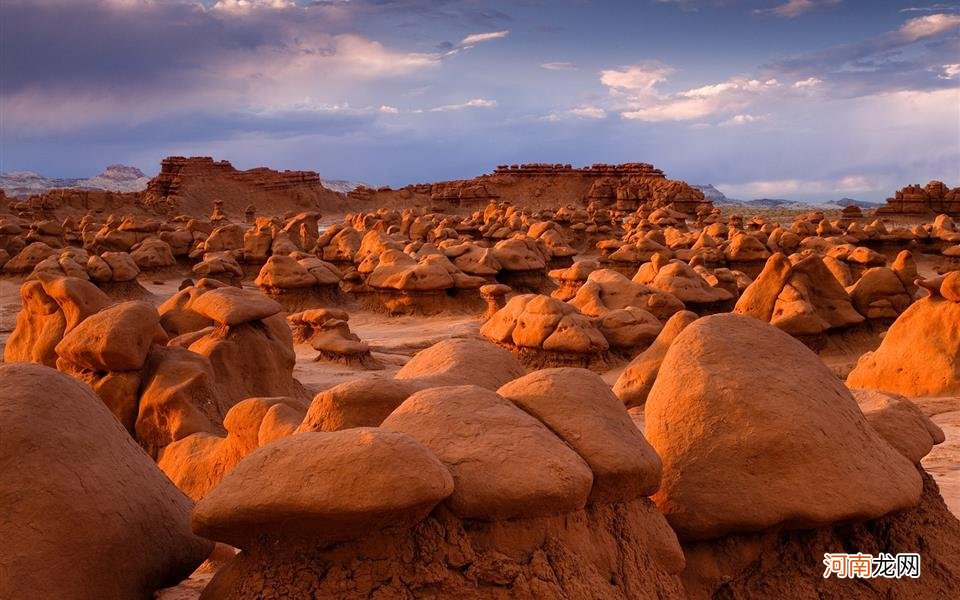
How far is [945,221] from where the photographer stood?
28.2 m

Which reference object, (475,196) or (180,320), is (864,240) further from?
(475,196)

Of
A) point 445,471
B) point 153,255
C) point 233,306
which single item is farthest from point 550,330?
point 153,255

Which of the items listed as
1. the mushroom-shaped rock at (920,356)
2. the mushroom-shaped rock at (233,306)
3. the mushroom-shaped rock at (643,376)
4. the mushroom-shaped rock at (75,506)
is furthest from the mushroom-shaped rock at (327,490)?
the mushroom-shaped rock at (920,356)

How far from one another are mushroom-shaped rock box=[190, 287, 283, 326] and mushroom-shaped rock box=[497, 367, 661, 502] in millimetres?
4937

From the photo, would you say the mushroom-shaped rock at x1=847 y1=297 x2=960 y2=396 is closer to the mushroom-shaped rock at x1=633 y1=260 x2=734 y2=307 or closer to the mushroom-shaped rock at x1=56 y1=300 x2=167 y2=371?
the mushroom-shaped rock at x1=633 y1=260 x2=734 y2=307

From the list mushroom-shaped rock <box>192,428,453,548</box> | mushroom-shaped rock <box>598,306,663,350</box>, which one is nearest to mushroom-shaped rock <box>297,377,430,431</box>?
mushroom-shaped rock <box>192,428,453,548</box>

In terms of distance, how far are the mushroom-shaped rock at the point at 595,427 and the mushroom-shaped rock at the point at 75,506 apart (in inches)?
54.2

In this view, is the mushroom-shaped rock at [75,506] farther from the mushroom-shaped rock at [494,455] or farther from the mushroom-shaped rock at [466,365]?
the mushroom-shaped rock at [466,365]

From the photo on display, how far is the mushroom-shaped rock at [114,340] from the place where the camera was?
6434 mm

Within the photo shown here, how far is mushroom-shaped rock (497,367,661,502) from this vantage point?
327cm

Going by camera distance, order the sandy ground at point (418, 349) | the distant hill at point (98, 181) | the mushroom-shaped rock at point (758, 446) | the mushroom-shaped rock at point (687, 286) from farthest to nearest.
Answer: the distant hill at point (98, 181) → the mushroom-shaped rock at point (687, 286) → the sandy ground at point (418, 349) → the mushroom-shaped rock at point (758, 446)

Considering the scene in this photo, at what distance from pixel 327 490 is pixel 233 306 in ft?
18.7

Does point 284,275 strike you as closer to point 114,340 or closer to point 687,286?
point 687,286

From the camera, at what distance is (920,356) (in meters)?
9.48
